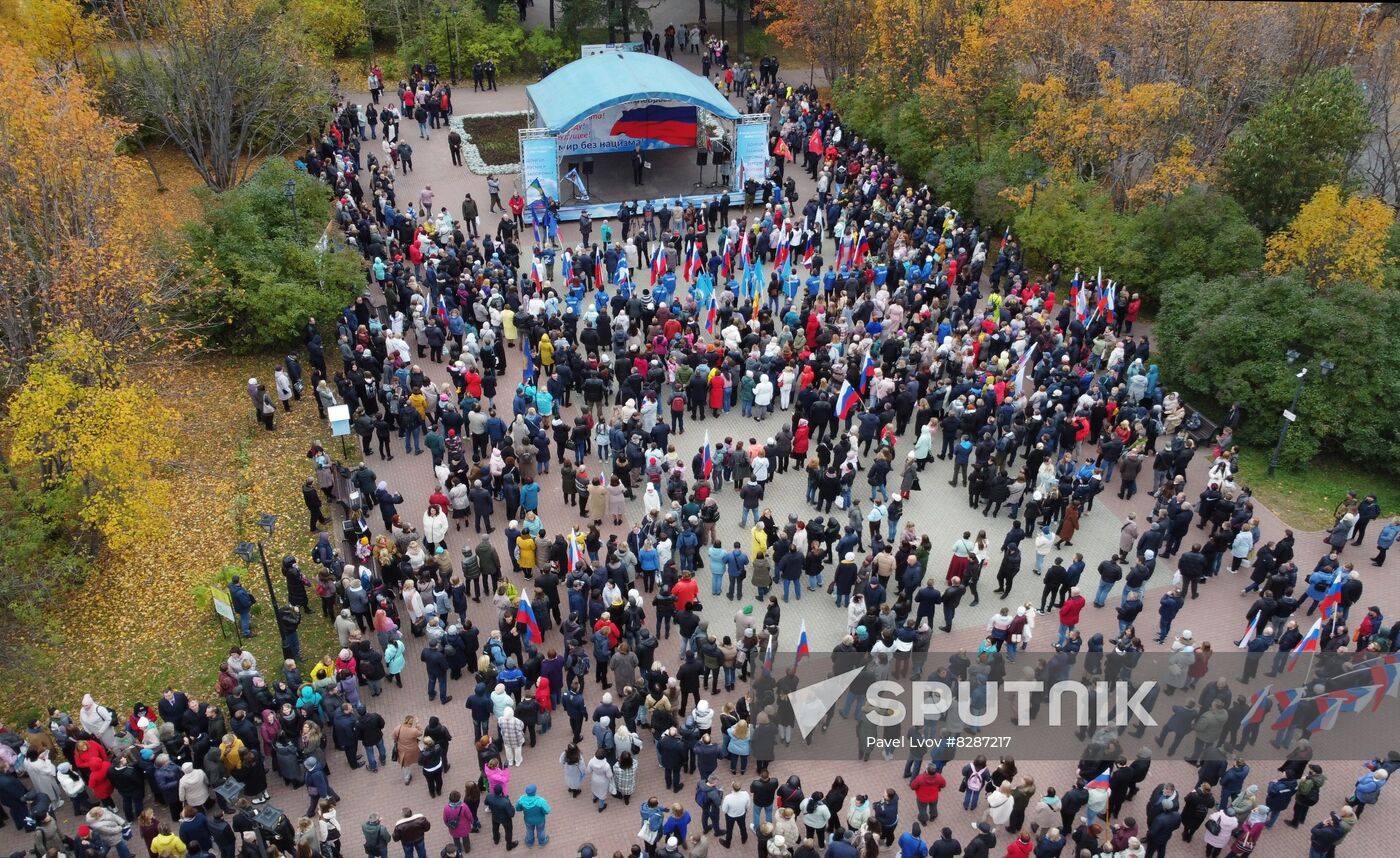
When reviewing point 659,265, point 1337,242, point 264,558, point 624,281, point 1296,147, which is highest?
point 1296,147

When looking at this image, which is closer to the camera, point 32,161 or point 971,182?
point 32,161

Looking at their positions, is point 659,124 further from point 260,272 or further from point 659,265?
point 260,272

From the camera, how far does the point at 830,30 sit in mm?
39625

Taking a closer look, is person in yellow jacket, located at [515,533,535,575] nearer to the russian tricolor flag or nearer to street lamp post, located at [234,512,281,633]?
street lamp post, located at [234,512,281,633]

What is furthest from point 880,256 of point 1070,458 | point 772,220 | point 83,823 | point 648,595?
point 83,823

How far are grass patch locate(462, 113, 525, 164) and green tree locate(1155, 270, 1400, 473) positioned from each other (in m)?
23.1

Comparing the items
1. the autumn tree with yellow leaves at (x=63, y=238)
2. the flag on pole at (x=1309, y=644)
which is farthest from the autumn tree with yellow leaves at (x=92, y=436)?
the flag on pole at (x=1309, y=644)

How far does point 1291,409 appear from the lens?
22.9 m

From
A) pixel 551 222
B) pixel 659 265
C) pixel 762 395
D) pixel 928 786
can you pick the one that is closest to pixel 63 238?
pixel 659 265

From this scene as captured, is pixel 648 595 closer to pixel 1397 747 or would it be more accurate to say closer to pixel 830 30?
pixel 1397 747

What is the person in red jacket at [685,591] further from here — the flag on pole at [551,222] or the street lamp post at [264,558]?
the flag on pole at [551,222]

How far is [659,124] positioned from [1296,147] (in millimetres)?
18230

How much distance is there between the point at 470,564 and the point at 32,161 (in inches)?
449

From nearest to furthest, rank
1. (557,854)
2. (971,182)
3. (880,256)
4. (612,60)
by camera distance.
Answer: (557,854), (880,256), (971,182), (612,60)
